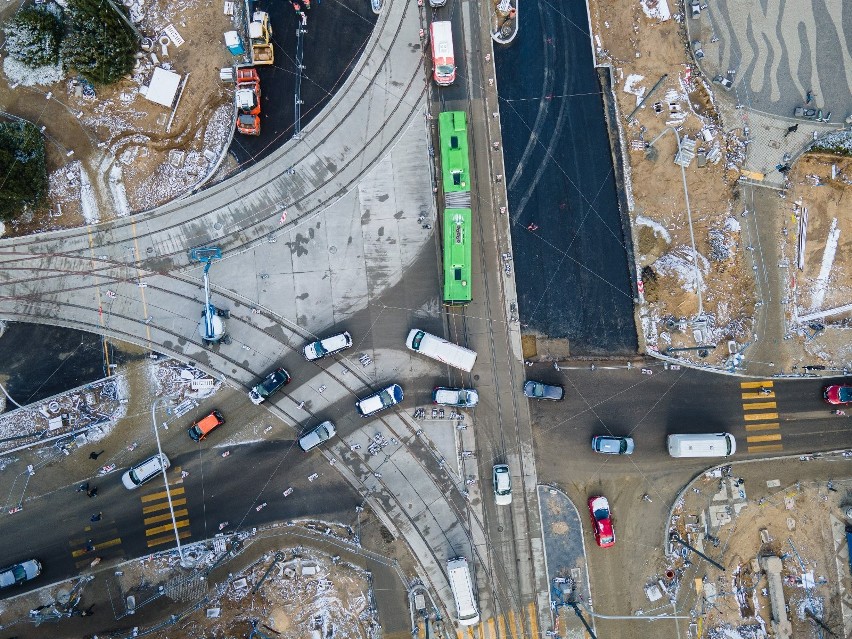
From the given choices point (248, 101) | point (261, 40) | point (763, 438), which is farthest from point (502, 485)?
A: point (261, 40)

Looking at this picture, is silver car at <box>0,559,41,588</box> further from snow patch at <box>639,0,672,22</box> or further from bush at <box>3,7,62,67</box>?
snow patch at <box>639,0,672,22</box>

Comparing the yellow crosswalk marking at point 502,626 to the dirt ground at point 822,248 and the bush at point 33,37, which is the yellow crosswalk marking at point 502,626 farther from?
the bush at point 33,37

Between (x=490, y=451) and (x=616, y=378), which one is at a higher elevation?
(x=616, y=378)

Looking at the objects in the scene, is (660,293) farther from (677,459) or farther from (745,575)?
(745,575)

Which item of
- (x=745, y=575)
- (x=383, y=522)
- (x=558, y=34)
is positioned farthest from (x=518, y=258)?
(x=745, y=575)

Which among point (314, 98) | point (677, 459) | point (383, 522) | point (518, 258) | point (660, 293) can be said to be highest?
point (314, 98)

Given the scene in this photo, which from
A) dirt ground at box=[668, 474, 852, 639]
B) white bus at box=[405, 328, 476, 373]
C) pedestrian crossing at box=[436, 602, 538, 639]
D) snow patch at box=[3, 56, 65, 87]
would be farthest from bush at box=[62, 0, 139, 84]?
dirt ground at box=[668, 474, 852, 639]
